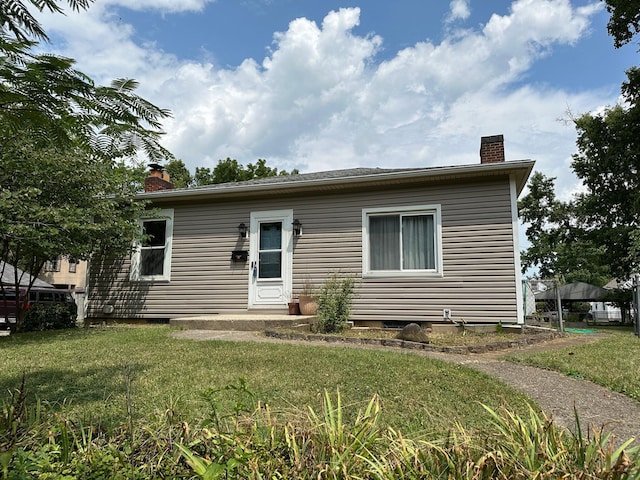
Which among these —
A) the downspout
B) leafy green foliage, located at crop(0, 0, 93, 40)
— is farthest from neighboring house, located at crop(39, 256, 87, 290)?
leafy green foliage, located at crop(0, 0, 93, 40)

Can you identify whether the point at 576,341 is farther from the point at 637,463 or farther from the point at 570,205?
the point at 570,205

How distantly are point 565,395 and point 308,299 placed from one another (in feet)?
18.9

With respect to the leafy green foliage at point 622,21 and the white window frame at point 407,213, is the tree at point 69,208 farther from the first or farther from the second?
the leafy green foliage at point 622,21

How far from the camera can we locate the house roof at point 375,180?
26.7 ft

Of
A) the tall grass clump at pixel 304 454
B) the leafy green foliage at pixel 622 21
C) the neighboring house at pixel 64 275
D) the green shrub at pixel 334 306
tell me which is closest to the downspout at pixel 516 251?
the green shrub at pixel 334 306

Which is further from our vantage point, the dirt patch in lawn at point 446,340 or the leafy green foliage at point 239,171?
the leafy green foliage at point 239,171

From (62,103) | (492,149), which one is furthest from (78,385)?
(492,149)

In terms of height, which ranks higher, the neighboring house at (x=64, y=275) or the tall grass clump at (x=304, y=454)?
the neighboring house at (x=64, y=275)

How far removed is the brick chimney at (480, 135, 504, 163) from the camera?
8.81 m

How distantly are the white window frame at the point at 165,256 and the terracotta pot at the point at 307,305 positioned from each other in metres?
3.57

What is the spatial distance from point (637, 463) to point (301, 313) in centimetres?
785

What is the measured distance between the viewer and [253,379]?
13.3 ft

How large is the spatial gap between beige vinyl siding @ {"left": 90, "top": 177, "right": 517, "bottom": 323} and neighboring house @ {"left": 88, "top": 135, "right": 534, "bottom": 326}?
0.02 m

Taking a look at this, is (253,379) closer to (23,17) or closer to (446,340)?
(23,17)
